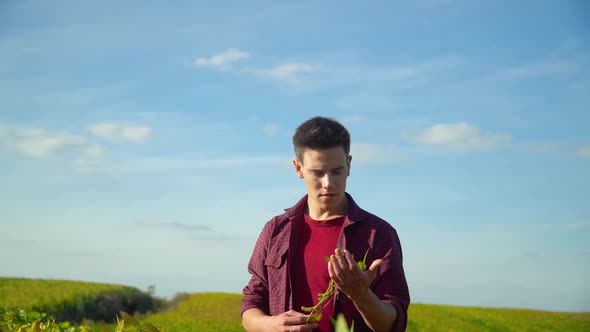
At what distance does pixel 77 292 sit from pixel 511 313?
10.9 meters

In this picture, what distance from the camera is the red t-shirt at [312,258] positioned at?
3.31 metres

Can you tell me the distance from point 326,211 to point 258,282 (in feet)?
1.92

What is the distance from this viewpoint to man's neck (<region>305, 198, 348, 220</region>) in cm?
340

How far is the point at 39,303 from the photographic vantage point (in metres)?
14.2

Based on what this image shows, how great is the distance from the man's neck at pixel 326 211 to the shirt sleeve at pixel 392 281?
27cm

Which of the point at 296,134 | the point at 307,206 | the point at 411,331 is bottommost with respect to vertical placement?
the point at 411,331

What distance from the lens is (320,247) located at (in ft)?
11.1

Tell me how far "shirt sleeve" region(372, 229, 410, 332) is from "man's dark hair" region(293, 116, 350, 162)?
21.5 inches

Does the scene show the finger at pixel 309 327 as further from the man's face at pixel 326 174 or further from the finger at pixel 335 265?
the man's face at pixel 326 174

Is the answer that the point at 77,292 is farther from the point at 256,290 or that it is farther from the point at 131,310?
the point at 256,290

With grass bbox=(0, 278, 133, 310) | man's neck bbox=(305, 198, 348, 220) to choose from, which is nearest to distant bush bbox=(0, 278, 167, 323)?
grass bbox=(0, 278, 133, 310)

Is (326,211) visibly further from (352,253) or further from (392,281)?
(392,281)

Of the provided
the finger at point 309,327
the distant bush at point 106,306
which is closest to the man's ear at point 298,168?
the finger at point 309,327

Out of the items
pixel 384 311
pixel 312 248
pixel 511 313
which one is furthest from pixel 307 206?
pixel 511 313
